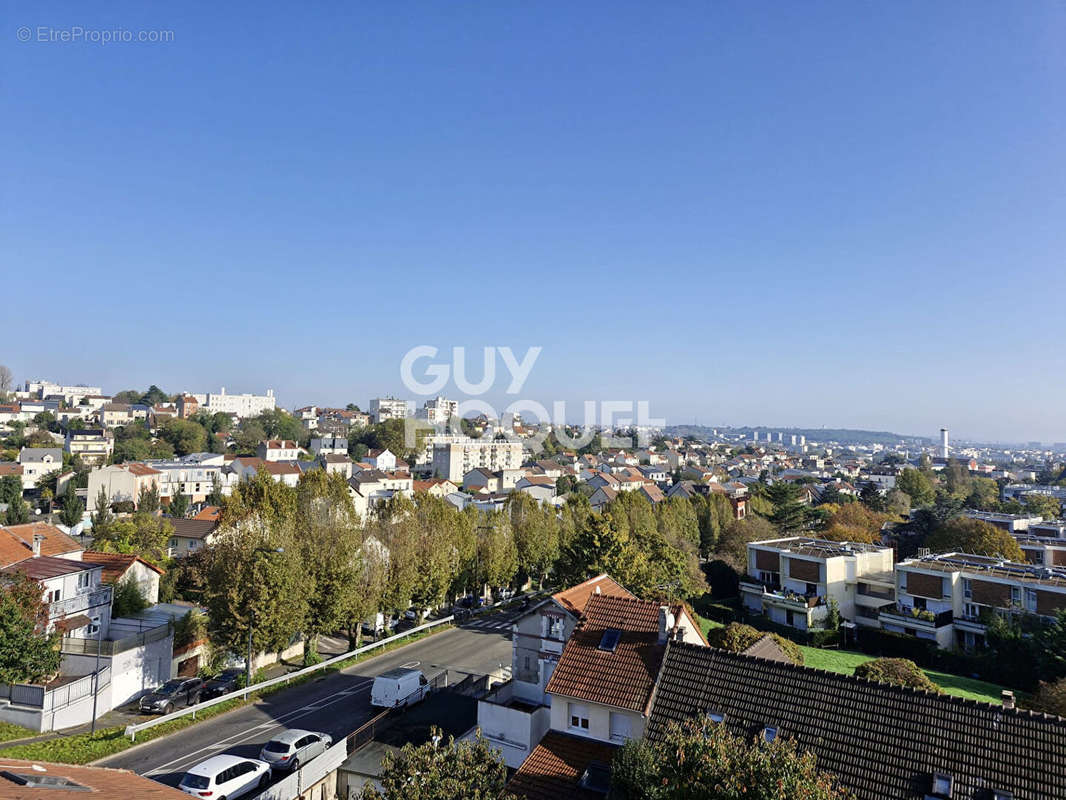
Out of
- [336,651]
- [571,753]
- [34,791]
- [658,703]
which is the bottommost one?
[336,651]

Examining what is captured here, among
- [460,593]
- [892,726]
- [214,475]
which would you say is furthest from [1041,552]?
[214,475]

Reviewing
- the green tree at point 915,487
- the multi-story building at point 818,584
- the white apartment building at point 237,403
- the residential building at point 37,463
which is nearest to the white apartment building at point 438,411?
the white apartment building at point 237,403

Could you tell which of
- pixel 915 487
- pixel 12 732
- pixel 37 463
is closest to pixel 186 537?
pixel 12 732

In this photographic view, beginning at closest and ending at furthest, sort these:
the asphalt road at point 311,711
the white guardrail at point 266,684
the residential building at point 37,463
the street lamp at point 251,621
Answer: the asphalt road at point 311,711
the white guardrail at point 266,684
the street lamp at point 251,621
the residential building at point 37,463

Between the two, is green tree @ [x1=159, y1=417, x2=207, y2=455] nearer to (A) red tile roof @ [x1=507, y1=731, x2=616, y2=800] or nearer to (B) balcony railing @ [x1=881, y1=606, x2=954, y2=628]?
(B) balcony railing @ [x1=881, y1=606, x2=954, y2=628]

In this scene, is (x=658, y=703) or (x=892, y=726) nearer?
(x=892, y=726)

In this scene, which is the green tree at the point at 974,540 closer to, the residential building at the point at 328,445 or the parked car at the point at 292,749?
the parked car at the point at 292,749

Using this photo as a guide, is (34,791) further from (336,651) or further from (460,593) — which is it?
(460,593)
